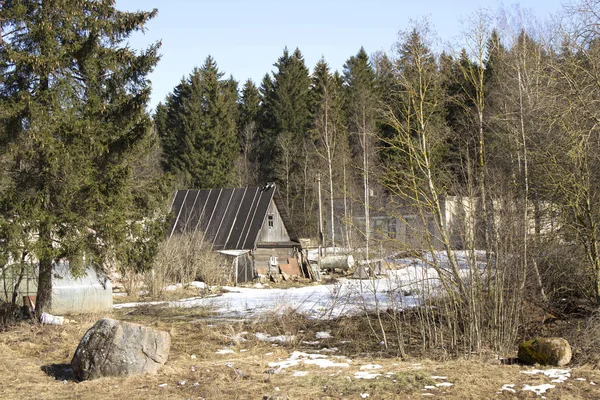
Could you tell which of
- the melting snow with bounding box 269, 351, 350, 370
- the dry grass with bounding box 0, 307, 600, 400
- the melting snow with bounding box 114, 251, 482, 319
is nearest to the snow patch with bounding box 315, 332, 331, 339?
the dry grass with bounding box 0, 307, 600, 400

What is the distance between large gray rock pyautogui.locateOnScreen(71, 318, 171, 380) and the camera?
9812 mm

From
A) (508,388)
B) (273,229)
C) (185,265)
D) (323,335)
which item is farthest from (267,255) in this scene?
(508,388)

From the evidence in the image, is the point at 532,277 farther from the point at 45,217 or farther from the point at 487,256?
the point at 45,217

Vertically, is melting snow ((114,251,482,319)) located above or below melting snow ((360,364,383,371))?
above

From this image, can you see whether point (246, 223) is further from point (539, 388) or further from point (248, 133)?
point (539, 388)

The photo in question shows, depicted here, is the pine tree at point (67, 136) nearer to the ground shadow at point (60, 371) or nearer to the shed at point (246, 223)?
the ground shadow at point (60, 371)

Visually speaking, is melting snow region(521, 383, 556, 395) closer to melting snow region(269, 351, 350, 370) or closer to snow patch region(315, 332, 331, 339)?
melting snow region(269, 351, 350, 370)

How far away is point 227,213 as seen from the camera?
33844mm

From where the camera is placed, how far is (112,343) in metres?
9.91

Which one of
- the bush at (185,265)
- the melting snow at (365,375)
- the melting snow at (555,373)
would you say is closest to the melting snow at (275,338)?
the melting snow at (365,375)

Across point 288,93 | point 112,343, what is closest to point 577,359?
point 112,343

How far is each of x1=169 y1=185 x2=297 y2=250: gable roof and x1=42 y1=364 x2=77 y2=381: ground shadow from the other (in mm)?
20193

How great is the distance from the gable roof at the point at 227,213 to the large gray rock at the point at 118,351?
20961 mm

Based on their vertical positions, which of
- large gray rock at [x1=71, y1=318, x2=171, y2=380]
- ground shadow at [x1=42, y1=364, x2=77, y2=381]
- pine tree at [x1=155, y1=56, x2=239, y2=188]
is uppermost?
pine tree at [x1=155, y1=56, x2=239, y2=188]
